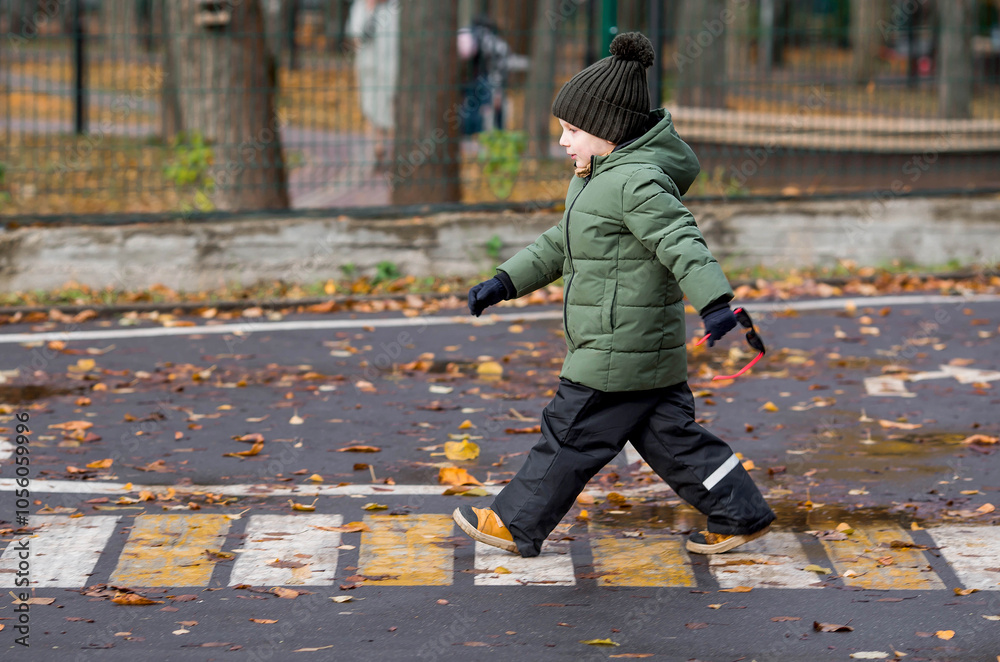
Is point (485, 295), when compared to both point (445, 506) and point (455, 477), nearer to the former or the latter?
point (445, 506)

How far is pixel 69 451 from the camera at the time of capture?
18.9 feet

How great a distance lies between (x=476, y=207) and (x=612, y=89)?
5.18m

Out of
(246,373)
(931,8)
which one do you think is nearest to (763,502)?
(246,373)

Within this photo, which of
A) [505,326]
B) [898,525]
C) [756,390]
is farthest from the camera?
[505,326]

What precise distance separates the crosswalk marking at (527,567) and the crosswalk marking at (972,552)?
51.3 inches

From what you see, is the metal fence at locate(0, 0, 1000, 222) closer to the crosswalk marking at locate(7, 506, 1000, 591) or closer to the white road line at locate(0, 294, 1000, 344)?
the white road line at locate(0, 294, 1000, 344)

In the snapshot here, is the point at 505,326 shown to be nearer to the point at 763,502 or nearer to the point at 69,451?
the point at 69,451

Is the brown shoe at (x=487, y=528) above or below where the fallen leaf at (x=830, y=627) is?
above

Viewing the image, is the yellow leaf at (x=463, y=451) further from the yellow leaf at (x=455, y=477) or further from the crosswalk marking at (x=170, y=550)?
the crosswalk marking at (x=170, y=550)

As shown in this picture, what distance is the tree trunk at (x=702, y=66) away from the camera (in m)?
9.74

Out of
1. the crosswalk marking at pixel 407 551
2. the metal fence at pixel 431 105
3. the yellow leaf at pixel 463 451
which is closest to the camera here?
the crosswalk marking at pixel 407 551

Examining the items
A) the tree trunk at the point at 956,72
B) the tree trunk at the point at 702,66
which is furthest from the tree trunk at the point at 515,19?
the tree trunk at the point at 956,72

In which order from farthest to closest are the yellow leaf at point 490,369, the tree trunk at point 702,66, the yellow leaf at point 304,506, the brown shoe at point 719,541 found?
the tree trunk at point 702,66
the yellow leaf at point 490,369
the yellow leaf at point 304,506
the brown shoe at point 719,541

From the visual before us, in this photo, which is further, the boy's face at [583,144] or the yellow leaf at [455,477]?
the yellow leaf at [455,477]
